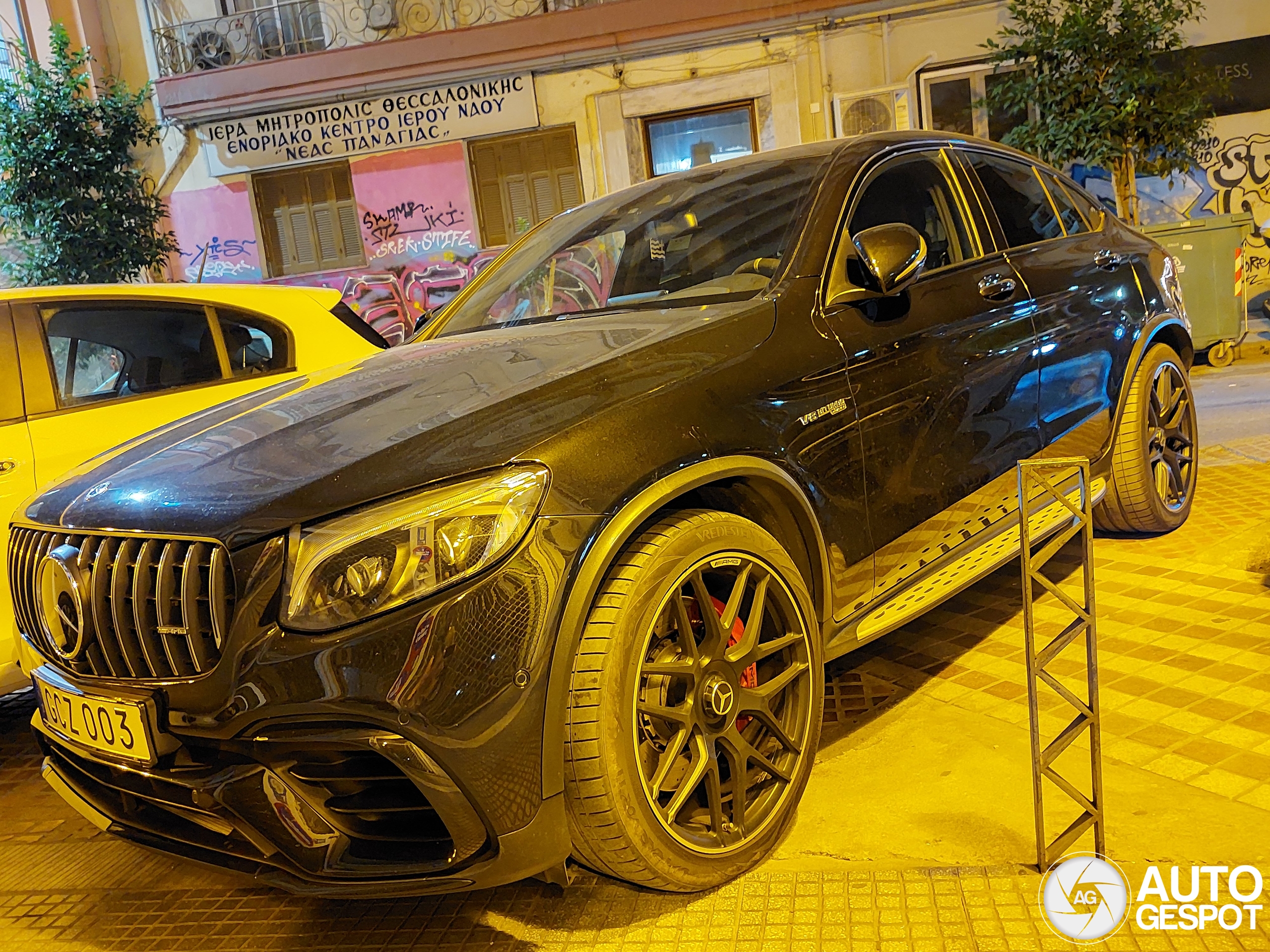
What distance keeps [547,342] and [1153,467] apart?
2.84 meters

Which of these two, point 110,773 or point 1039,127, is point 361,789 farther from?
point 1039,127

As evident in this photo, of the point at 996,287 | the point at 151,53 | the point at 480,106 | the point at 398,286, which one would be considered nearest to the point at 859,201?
the point at 996,287

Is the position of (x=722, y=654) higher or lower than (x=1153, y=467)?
higher

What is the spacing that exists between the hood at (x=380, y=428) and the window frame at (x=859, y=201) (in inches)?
11.0

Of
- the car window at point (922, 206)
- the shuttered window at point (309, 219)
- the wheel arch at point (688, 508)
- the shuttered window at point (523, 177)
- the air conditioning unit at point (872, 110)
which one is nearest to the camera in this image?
the wheel arch at point (688, 508)

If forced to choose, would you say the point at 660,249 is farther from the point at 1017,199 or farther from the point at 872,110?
the point at 872,110

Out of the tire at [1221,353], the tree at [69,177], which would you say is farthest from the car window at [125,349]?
the tire at [1221,353]

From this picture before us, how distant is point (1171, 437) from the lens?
428cm

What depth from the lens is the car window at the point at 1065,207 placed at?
3871 mm

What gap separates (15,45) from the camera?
12312mm

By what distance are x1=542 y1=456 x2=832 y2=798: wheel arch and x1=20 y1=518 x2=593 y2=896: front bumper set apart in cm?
3

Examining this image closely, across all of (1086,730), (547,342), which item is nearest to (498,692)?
(547,342)

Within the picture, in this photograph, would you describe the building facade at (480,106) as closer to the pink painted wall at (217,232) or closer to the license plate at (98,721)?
the pink painted wall at (217,232)

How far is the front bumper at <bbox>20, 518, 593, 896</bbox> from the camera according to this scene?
172 cm
